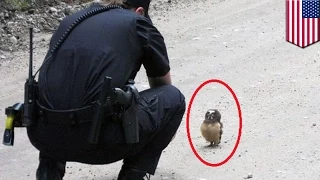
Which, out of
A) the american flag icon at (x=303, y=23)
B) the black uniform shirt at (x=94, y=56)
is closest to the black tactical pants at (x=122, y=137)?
the black uniform shirt at (x=94, y=56)

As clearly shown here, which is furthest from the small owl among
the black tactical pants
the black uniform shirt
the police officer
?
the black uniform shirt

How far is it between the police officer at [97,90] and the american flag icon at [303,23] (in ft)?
13.4

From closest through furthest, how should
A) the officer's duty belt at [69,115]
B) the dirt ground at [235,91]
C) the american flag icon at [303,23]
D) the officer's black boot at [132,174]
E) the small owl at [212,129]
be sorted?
1. the officer's duty belt at [69,115]
2. the officer's black boot at [132,174]
3. the dirt ground at [235,91]
4. the small owl at [212,129]
5. the american flag icon at [303,23]

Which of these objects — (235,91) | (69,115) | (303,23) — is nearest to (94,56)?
(69,115)

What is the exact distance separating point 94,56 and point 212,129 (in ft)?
4.93

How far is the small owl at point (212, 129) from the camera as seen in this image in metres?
5.37

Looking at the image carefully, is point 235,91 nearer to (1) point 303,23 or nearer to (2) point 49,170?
(1) point 303,23

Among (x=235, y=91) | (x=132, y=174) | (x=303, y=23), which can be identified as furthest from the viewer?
(x=303, y=23)

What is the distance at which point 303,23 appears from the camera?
28.0 ft

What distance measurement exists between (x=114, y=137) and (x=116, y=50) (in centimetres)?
45

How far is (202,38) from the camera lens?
861 cm

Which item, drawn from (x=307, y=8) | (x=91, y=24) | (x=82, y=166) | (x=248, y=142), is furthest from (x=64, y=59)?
(x=307, y=8)

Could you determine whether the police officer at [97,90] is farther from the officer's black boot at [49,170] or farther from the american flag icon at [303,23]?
the american flag icon at [303,23]

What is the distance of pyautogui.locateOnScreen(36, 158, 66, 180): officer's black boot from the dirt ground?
24.4 inches
